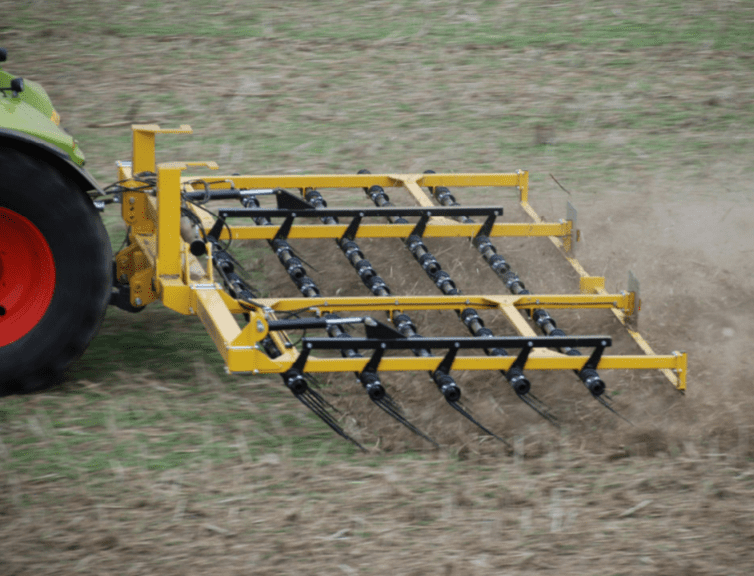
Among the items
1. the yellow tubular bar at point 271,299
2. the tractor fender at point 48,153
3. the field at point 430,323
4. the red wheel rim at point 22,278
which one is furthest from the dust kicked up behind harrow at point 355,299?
the red wheel rim at point 22,278

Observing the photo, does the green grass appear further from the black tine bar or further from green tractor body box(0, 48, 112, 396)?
the black tine bar

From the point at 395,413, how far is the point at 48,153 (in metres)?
1.99

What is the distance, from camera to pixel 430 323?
6.32 metres

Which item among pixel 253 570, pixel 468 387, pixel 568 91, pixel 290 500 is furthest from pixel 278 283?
pixel 568 91

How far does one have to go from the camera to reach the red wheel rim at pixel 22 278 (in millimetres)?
5160

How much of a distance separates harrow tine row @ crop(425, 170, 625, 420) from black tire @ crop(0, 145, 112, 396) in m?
2.19

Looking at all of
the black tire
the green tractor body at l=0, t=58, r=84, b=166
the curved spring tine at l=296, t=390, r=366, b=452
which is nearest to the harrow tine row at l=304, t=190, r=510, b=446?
the curved spring tine at l=296, t=390, r=366, b=452

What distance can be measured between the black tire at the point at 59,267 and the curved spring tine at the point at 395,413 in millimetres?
1387

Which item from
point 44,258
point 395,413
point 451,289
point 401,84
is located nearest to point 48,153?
point 44,258

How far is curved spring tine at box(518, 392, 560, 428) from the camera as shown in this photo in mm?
5203

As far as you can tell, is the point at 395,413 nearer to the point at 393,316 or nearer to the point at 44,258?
the point at 393,316

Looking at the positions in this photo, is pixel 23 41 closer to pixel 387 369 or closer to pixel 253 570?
pixel 387 369

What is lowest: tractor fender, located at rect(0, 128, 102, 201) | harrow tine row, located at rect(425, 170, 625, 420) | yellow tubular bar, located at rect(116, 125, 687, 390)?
harrow tine row, located at rect(425, 170, 625, 420)

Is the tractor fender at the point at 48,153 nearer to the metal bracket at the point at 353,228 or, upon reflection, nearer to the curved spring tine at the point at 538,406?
the metal bracket at the point at 353,228
